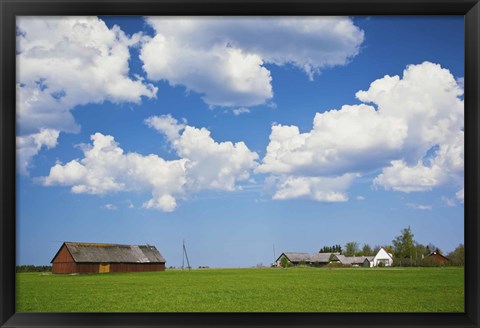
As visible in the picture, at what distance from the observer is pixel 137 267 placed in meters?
5.14

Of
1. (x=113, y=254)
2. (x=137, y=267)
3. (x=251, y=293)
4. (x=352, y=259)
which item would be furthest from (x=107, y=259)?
(x=352, y=259)

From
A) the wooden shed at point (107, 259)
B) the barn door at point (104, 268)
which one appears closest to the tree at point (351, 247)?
the wooden shed at point (107, 259)

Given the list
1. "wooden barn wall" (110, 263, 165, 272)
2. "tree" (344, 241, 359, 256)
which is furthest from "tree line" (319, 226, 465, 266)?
"wooden barn wall" (110, 263, 165, 272)

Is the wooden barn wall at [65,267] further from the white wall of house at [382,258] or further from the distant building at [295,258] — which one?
the white wall of house at [382,258]

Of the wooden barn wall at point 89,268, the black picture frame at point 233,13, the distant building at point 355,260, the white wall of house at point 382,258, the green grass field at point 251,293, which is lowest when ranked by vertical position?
the green grass field at point 251,293

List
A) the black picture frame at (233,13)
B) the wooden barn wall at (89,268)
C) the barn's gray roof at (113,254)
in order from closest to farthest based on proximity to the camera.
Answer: the black picture frame at (233,13) → the barn's gray roof at (113,254) → the wooden barn wall at (89,268)

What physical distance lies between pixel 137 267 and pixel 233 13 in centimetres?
369

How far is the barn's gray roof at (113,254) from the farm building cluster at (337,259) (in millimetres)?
1259

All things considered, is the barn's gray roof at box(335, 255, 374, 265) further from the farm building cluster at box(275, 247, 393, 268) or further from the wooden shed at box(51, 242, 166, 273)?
the wooden shed at box(51, 242, 166, 273)

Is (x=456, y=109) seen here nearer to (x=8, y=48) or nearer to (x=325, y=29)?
(x=325, y=29)

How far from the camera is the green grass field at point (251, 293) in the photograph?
4199mm

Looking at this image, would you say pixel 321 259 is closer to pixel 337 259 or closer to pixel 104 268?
pixel 337 259

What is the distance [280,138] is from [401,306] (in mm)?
2478

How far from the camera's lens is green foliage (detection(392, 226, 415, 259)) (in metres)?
4.35
